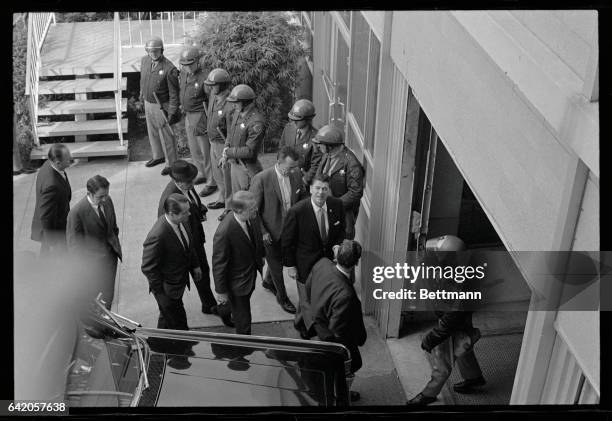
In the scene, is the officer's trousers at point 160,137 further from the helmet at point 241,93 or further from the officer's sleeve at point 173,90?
the helmet at point 241,93

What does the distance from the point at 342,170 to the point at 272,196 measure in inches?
19.3

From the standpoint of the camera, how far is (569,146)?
3178 mm

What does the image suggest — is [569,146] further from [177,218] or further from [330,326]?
[177,218]

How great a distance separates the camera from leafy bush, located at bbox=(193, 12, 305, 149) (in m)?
6.15

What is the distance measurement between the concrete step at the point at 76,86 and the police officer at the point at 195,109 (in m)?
0.53

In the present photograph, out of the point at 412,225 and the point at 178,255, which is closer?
the point at 178,255

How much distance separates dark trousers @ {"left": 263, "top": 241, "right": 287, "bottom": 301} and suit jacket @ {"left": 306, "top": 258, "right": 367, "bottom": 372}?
966mm

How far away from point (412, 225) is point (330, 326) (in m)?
1.09

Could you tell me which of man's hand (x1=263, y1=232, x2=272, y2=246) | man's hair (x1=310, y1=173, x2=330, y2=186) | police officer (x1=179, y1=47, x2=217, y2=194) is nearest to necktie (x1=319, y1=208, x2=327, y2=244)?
man's hair (x1=310, y1=173, x2=330, y2=186)

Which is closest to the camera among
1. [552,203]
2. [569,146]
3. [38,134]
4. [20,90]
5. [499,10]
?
[569,146]

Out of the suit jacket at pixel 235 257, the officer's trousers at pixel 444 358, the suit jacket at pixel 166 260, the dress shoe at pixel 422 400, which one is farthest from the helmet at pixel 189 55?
the dress shoe at pixel 422 400

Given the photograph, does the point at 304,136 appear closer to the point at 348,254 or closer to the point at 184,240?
the point at 184,240

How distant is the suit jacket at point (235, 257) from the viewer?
5090mm
